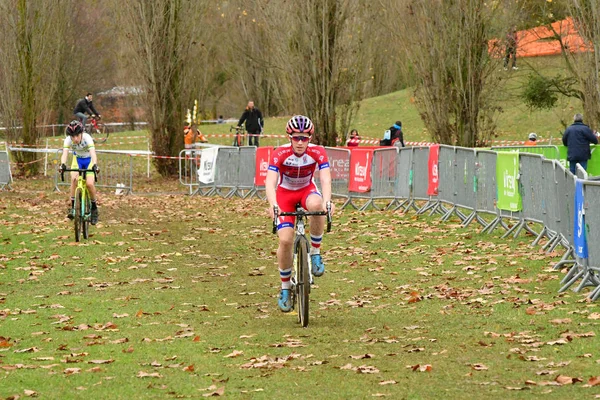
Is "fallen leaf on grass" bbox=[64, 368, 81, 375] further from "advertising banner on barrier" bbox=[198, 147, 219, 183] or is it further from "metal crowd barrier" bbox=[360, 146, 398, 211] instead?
"advertising banner on barrier" bbox=[198, 147, 219, 183]

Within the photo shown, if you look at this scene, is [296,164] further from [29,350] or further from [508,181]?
[508,181]

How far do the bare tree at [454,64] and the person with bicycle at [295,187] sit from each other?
58.7ft

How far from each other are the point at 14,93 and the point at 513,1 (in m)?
18.0

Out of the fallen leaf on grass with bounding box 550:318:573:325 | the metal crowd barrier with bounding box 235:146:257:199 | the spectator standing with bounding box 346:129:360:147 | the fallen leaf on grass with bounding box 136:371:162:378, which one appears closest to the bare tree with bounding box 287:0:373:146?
the spectator standing with bounding box 346:129:360:147

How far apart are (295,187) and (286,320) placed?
1.48 metres

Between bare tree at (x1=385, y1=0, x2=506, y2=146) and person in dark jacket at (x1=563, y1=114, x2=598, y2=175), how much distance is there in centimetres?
476

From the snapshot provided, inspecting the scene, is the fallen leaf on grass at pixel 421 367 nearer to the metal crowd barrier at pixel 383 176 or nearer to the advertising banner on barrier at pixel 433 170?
the advertising banner on barrier at pixel 433 170

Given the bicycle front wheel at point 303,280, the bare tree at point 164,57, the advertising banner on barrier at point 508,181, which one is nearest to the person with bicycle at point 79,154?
the advertising banner on barrier at point 508,181

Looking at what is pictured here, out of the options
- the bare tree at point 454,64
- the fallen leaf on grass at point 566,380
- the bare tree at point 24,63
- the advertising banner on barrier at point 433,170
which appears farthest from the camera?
the bare tree at point 24,63

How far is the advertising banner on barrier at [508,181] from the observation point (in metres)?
18.1

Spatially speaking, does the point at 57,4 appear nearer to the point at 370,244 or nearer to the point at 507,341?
the point at 370,244

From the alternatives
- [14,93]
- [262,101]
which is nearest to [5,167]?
[14,93]

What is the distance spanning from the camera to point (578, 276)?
13062 mm

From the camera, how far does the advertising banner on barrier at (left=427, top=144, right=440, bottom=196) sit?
74.1 ft
